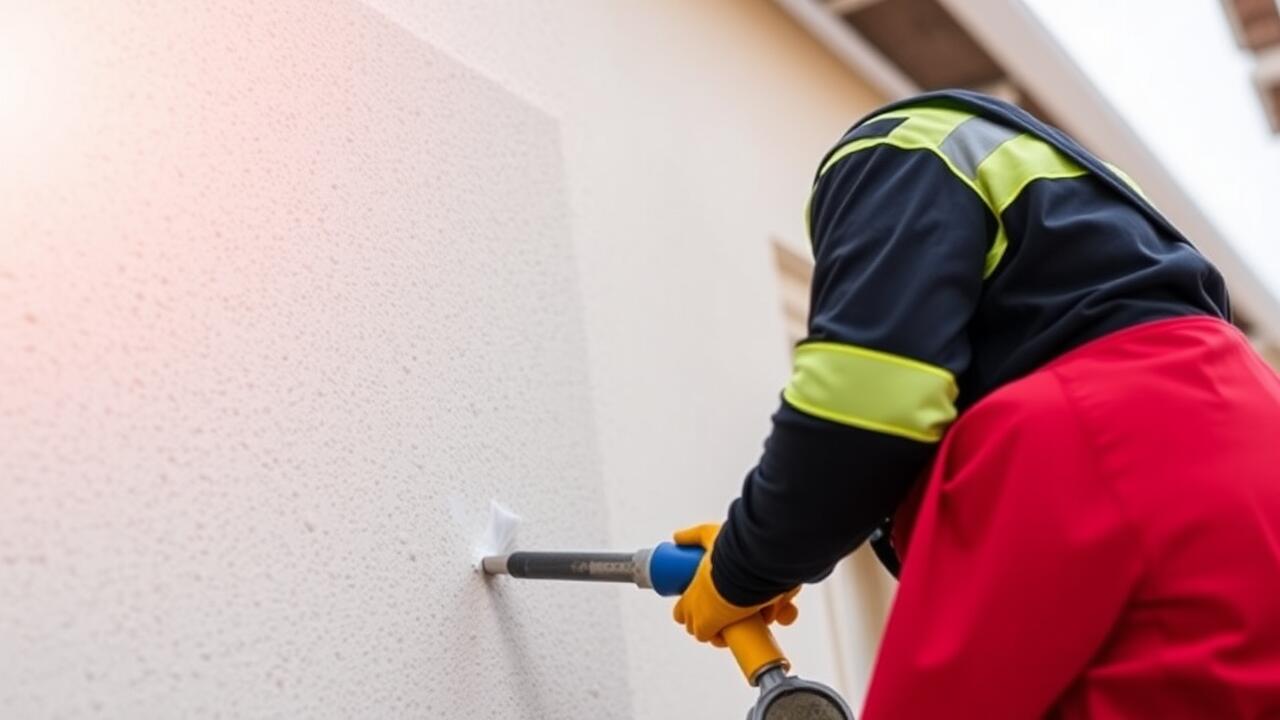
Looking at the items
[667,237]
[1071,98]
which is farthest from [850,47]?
[667,237]

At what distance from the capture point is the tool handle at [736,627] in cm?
98

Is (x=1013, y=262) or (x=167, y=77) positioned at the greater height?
(x=167, y=77)

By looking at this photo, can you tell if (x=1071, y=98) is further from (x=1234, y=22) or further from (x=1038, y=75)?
(x=1234, y=22)

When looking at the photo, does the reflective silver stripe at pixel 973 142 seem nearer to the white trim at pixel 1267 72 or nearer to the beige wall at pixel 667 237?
the beige wall at pixel 667 237

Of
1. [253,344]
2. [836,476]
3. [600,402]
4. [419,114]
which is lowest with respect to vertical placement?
[836,476]

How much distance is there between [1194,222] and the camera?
131 inches

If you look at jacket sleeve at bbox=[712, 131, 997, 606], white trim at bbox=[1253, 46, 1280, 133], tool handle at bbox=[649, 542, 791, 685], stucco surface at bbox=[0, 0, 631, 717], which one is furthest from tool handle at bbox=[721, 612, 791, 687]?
white trim at bbox=[1253, 46, 1280, 133]

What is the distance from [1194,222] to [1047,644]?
9.52 feet

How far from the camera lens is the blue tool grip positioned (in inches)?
40.6

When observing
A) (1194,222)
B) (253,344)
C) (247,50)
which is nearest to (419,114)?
(247,50)

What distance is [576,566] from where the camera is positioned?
1.08 m

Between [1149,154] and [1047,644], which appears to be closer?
[1047,644]

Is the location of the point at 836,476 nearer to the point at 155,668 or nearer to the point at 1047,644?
the point at 1047,644

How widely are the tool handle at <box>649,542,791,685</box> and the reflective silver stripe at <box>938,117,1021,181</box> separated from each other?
387mm
